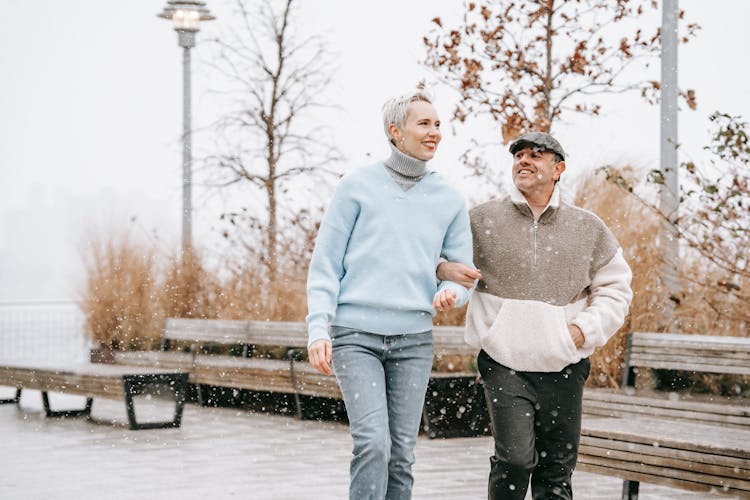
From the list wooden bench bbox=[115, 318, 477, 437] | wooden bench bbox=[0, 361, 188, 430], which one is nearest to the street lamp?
wooden bench bbox=[115, 318, 477, 437]

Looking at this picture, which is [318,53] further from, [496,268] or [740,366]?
[496,268]

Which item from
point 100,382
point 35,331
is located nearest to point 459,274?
point 100,382

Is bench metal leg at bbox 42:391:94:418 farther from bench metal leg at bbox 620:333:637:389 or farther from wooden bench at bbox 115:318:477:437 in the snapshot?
bench metal leg at bbox 620:333:637:389

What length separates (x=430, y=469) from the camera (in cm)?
811

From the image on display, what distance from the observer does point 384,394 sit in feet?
14.6

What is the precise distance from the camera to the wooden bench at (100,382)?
10.5m

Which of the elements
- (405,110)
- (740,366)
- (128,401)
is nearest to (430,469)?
(740,366)

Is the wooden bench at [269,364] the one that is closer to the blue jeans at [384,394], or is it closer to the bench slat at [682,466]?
the bench slat at [682,466]

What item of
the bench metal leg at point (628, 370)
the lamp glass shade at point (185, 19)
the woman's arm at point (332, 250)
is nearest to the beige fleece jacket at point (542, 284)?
the woman's arm at point (332, 250)

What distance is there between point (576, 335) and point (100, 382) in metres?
6.85

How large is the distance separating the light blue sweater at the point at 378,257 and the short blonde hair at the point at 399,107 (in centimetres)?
18

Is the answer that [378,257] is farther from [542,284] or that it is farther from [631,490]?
[631,490]

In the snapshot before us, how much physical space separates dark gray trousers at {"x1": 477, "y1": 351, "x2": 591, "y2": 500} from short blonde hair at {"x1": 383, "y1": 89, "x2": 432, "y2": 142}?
986 mm

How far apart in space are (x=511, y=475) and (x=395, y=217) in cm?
107
